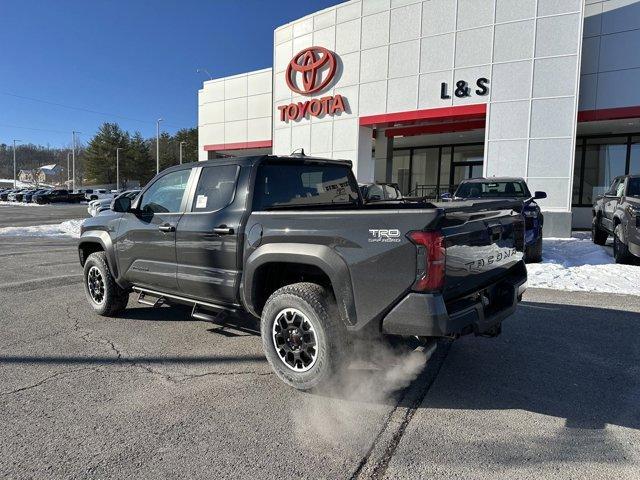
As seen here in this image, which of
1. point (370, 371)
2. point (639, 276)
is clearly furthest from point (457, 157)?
point (370, 371)

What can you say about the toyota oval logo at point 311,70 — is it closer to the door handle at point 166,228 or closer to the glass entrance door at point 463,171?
→ the glass entrance door at point 463,171

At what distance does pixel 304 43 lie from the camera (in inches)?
769

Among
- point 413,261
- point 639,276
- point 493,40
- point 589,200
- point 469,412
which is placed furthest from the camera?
point 589,200

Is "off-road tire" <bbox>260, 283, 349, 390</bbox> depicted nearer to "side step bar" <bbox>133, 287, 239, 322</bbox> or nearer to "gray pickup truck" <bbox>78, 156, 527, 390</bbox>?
"gray pickup truck" <bbox>78, 156, 527, 390</bbox>

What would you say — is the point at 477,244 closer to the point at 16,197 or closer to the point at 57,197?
the point at 57,197

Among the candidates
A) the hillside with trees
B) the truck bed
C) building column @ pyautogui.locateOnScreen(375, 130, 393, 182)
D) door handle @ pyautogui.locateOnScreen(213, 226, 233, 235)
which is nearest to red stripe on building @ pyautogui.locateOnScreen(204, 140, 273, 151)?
building column @ pyautogui.locateOnScreen(375, 130, 393, 182)

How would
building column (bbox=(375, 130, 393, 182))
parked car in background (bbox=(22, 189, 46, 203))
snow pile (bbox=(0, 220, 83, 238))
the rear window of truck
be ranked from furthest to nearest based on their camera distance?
parked car in background (bbox=(22, 189, 46, 203)), building column (bbox=(375, 130, 393, 182)), snow pile (bbox=(0, 220, 83, 238)), the rear window of truck

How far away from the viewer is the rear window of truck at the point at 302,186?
4.25 m

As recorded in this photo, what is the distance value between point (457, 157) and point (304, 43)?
9.16m

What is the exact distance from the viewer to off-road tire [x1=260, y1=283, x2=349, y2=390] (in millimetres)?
3465

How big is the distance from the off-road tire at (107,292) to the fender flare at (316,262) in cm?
256

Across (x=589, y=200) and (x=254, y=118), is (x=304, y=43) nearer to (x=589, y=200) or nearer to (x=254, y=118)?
(x=254, y=118)

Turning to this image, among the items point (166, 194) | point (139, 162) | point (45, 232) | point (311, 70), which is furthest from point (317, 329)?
point (139, 162)

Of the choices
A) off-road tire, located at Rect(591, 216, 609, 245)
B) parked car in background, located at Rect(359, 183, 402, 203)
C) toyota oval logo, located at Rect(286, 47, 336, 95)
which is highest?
toyota oval logo, located at Rect(286, 47, 336, 95)
